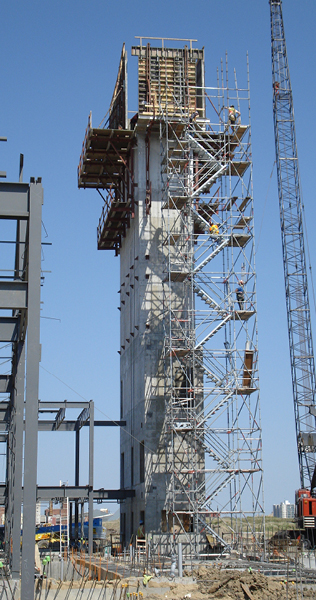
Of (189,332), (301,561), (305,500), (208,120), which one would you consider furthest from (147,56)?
(301,561)

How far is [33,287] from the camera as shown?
20719 millimetres

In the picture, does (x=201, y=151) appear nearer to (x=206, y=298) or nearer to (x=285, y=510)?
(x=206, y=298)

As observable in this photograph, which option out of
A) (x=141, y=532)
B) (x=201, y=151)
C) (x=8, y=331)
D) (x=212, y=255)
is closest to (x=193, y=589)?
(x=8, y=331)

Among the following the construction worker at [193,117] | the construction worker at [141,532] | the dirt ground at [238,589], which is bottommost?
the dirt ground at [238,589]

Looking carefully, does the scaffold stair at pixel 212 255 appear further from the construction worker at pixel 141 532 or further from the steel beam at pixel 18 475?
the steel beam at pixel 18 475

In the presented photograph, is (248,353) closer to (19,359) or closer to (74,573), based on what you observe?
(74,573)

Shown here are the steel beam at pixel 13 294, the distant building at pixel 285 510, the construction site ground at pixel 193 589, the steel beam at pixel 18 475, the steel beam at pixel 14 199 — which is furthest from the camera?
the distant building at pixel 285 510

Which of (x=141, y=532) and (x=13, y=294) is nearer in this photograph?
(x=13, y=294)

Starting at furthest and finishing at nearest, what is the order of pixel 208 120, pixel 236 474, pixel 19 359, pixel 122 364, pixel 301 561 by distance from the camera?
1. pixel 122 364
2. pixel 208 120
3. pixel 236 474
4. pixel 301 561
5. pixel 19 359

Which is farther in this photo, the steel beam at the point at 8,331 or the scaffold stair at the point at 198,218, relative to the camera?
the scaffold stair at the point at 198,218

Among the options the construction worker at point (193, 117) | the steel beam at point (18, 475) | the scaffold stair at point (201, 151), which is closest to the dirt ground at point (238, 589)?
the steel beam at point (18, 475)

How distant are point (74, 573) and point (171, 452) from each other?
1168 centimetres

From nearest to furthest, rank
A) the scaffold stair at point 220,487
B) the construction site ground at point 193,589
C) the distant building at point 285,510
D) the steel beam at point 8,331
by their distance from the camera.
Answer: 1. the construction site ground at point 193,589
2. the steel beam at point 8,331
3. the scaffold stair at point 220,487
4. the distant building at point 285,510

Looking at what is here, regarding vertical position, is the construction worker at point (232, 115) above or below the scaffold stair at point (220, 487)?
above
